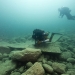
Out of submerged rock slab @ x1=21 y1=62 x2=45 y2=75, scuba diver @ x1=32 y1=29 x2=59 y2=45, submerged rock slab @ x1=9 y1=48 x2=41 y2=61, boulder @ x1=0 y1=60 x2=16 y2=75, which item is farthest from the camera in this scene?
scuba diver @ x1=32 y1=29 x2=59 y2=45

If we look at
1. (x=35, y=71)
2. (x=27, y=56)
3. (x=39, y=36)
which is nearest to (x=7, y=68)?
(x=27, y=56)

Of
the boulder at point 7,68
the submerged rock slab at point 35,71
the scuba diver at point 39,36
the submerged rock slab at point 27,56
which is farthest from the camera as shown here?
the scuba diver at point 39,36

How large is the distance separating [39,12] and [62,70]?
16758 cm

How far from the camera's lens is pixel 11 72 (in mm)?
5457

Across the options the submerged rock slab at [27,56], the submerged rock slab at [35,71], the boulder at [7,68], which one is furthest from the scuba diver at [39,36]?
the submerged rock slab at [35,71]

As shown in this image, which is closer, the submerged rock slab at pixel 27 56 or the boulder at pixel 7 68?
the boulder at pixel 7 68

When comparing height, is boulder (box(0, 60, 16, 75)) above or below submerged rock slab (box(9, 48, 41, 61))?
below

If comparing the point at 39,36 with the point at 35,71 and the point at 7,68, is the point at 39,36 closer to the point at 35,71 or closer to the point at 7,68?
the point at 7,68

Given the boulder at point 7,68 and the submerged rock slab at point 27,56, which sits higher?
the submerged rock slab at point 27,56

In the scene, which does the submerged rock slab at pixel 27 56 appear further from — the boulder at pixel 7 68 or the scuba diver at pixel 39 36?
the scuba diver at pixel 39 36

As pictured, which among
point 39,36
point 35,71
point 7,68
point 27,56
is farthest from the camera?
point 39,36

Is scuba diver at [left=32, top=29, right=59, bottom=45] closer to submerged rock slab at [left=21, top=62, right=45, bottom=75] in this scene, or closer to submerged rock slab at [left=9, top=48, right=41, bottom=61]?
submerged rock slab at [left=9, top=48, right=41, bottom=61]

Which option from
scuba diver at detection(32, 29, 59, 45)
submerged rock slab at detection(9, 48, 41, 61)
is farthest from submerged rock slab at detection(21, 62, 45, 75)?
scuba diver at detection(32, 29, 59, 45)

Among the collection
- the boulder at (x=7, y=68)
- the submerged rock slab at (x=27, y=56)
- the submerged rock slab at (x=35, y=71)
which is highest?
the submerged rock slab at (x=27, y=56)
